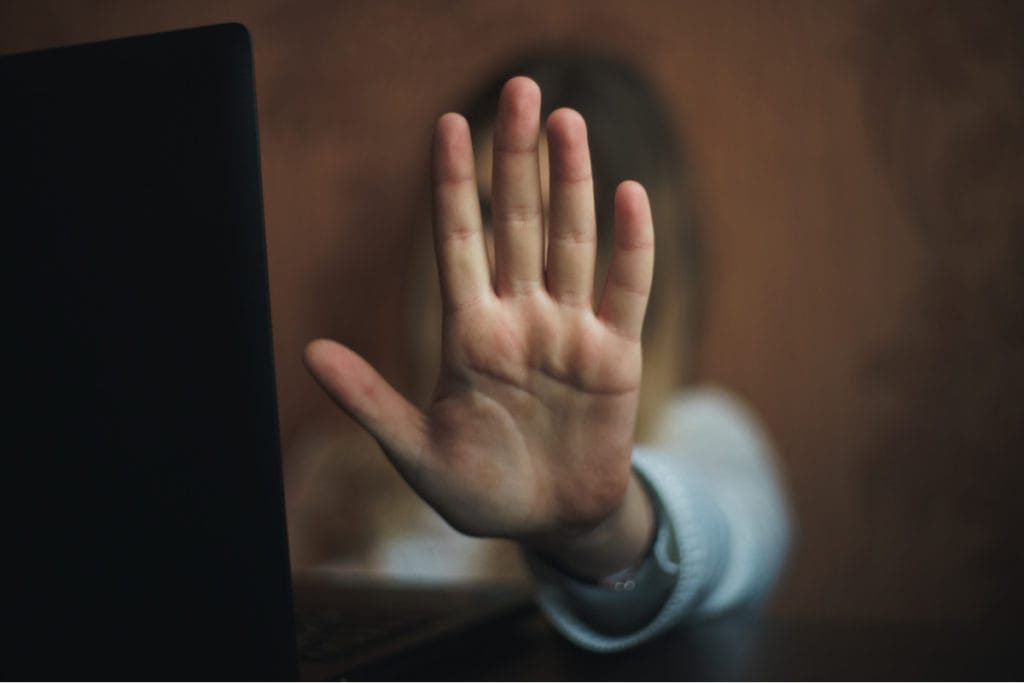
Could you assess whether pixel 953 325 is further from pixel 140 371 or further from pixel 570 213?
pixel 140 371

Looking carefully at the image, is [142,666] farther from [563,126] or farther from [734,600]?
[734,600]

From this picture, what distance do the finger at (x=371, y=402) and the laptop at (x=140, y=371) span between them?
0.19 meters

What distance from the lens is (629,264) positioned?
1.74 feet

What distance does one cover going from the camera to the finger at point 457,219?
51 cm

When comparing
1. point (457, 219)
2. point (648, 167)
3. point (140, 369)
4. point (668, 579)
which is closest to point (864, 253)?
point (648, 167)

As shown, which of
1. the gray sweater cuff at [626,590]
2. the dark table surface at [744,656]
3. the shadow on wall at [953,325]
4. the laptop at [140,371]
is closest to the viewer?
the laptop at [140,371]

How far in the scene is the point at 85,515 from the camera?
1.21 feet

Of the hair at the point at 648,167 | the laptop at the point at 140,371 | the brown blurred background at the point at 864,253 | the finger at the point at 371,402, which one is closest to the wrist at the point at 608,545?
the finger at the point at 371,402

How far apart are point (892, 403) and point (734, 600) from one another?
918 mm

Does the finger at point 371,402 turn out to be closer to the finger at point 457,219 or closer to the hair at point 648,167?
the finger at point 457,219

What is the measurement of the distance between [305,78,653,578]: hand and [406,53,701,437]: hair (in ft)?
3.10

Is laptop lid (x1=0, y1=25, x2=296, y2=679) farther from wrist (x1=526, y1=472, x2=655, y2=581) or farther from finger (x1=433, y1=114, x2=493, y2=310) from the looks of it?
wrist (x1=526, y1=472, x2=655, y2=581)

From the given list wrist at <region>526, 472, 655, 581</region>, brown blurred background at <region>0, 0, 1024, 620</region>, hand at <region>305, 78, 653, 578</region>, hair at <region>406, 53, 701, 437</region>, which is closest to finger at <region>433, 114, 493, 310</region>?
hand at <region>305, 78, 653, 578</region>

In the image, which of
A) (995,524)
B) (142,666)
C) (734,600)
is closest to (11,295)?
(142,666)
